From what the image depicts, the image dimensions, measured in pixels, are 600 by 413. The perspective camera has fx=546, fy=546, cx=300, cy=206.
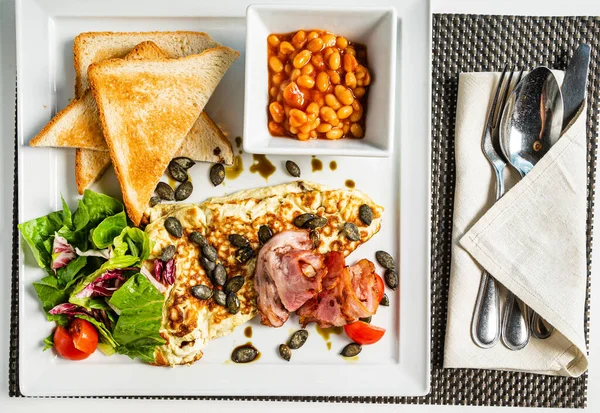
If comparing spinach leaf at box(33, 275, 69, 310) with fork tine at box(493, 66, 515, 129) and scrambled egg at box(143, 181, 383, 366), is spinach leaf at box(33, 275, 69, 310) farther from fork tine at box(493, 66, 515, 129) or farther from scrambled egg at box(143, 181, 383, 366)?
fork tine at box(493, 66, 515, 129)

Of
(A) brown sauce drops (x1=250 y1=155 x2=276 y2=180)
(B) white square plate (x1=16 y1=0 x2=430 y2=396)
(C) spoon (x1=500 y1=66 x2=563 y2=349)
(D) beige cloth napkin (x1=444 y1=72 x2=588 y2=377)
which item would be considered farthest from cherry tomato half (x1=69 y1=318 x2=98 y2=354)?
(C) spoon (x1=500 y1=66 x2=563 y2=349)

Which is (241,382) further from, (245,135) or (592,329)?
(592,329)

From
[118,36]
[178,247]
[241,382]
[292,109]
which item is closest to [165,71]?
[118,36]

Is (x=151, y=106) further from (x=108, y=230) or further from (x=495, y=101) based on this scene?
(x=495, y=101)

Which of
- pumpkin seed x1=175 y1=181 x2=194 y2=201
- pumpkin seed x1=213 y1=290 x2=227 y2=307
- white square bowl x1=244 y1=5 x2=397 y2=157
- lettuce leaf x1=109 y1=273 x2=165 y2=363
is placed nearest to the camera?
white square bowl x1=244 y1=5 x2=397 y2=157

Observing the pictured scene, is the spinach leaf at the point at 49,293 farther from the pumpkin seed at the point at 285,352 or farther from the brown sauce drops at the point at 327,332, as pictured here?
the brown sauce drops at the point at 327,332

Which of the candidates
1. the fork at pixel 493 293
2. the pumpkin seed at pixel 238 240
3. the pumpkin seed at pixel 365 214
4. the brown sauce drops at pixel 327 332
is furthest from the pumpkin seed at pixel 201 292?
the fork at pixel 493 293
